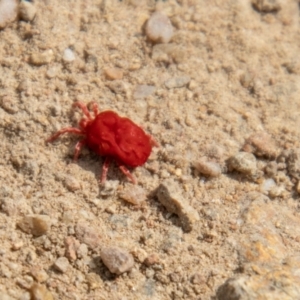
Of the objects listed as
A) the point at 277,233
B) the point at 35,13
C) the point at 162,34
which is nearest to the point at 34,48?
the point at 35,13

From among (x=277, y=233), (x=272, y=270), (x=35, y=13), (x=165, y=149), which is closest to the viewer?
(x=272, y=270)

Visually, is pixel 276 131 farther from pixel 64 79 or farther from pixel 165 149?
pixel 64 79

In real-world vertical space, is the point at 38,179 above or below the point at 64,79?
below

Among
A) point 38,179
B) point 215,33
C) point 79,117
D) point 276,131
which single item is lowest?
point 38,179

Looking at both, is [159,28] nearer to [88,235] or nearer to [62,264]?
[88,235]

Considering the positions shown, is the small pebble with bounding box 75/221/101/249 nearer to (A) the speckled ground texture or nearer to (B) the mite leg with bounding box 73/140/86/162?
(A) the speckled ground texture

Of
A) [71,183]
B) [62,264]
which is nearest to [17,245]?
[62,264]

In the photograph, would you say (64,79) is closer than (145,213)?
No
